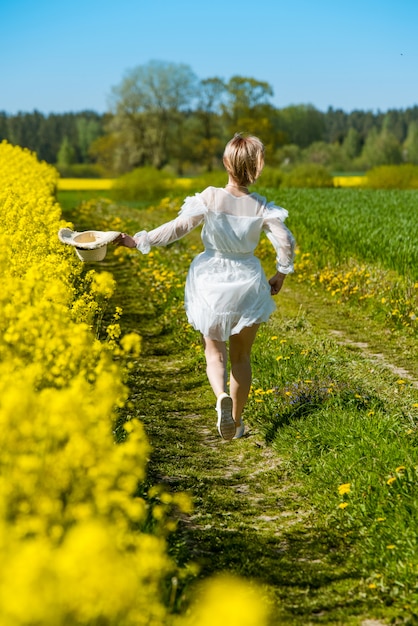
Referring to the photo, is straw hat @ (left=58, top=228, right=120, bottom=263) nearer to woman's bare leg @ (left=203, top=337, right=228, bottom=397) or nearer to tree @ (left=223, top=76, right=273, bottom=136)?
woman's bare leg @ (left=203, top=337, right=228, bottom=397)

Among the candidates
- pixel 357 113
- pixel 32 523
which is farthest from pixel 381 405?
pixel 357 113

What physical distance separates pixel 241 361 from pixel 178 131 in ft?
173

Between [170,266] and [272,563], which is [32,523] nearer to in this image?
[272,563]

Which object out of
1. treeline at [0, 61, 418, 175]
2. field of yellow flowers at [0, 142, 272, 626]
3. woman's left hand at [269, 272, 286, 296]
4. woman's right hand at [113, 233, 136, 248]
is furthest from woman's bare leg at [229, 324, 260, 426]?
treeline at [0, 61, 418, 175]

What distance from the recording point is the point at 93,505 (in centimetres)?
293

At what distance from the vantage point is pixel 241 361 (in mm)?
5742

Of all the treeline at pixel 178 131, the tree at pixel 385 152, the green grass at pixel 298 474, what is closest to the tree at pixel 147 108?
the treeline at pixel 178 131

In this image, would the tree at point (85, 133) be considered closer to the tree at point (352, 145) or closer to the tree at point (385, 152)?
the tree at point (352, 145)

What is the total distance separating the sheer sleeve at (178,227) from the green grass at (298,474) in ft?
5.10

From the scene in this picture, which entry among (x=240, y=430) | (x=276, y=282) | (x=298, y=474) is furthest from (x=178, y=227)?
(x=298, y=474)

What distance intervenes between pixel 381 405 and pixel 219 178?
1180 inches

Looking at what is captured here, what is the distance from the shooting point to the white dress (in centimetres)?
545

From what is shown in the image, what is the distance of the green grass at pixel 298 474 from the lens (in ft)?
13.0

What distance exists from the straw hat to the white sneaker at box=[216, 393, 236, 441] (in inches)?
48.3
